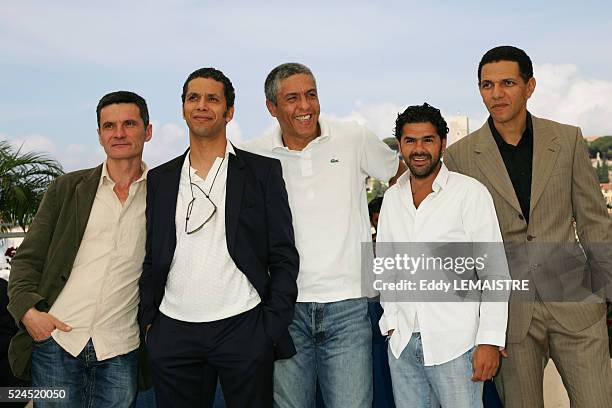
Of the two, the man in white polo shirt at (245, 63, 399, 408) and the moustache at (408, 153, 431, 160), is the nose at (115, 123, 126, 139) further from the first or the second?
the moustache at (408, 153, 431, 160)

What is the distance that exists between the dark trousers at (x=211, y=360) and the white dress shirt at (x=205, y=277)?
0.05 meters

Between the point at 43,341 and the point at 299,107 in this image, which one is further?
the point at 299,107

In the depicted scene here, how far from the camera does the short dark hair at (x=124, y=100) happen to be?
323 centimetres

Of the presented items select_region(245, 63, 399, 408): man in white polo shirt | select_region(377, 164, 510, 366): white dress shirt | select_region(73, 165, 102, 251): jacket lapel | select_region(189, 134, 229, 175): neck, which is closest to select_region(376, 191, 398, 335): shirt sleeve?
select_region(377, 164, 510, 366): white dress shirt

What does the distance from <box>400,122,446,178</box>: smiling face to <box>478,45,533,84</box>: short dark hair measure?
0.62 m

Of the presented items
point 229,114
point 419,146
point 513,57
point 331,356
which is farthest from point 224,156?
point 513,57

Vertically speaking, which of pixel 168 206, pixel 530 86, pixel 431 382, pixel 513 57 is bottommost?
pixel 431 382

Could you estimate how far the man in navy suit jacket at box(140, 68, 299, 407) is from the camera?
2758 mm

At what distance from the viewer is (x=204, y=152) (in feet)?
9.85

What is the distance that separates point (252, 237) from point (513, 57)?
1674 millimetres

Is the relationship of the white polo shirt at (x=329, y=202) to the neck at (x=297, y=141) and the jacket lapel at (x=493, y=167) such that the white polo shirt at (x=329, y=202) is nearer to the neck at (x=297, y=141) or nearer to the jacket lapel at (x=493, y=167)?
the neck at (x=297, y=141)

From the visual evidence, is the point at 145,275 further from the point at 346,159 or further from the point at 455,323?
the point at 455,323

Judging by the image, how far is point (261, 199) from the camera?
9.61 feet

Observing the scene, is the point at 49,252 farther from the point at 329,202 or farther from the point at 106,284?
the point at 329,202
